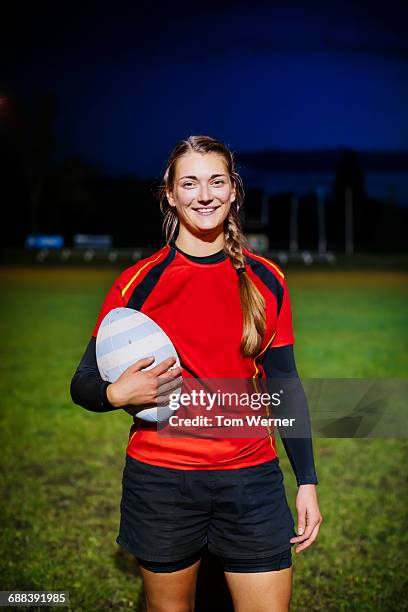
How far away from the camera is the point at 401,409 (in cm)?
871

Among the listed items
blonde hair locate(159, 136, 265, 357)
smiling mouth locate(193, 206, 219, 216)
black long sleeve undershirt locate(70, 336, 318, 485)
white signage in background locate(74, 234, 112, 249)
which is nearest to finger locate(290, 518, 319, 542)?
black long sleeve undershirt locate(70, 336, 318, 485)

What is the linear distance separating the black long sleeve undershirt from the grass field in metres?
1.81

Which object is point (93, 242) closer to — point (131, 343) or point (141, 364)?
point (131, 343)

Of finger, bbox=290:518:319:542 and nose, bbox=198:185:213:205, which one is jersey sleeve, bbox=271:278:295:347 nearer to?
nose, bbox=198:185:213:205

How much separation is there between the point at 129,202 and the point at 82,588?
80946 millimetres

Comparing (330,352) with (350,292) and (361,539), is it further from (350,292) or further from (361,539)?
(350,292)

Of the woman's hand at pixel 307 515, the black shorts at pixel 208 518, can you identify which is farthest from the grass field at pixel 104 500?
the black shorts at pixel 208 518

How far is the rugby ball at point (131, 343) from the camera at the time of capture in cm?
248

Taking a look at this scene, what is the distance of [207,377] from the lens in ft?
Answer: 8.18

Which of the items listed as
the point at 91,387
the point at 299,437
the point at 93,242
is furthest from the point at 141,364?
the point at 93,242

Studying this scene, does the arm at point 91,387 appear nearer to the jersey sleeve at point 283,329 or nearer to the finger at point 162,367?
the finger at point 162,367

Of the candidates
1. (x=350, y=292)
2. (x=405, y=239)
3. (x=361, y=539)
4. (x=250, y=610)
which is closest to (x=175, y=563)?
(x=250, y=610)

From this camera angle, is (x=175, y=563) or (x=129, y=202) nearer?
(x=175, y=563)

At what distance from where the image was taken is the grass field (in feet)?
14.1
